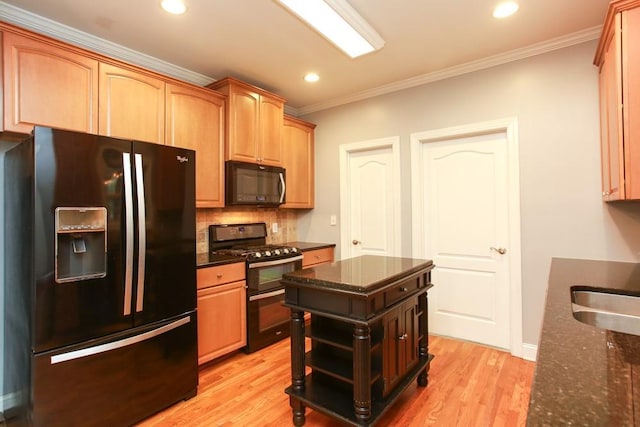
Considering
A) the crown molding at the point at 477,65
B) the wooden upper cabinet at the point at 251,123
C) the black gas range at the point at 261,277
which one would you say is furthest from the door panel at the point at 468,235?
the wooden upper cabinet at the point at 251,123

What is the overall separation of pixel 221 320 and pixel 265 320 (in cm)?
49

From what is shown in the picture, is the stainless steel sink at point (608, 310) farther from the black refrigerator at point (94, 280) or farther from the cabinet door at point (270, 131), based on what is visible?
the cabinet door at point (270, 131)

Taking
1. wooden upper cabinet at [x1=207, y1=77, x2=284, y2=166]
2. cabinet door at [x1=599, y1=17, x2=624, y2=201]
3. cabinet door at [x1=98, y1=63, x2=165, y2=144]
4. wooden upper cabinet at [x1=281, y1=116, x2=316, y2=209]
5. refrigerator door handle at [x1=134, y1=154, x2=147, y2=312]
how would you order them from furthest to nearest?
wooden upper cabinet at [x1=281, y1=116, x2=316, y2=209]
wooden upper cabinet at [x1=207, y1=77, x2=284, y2=166]
cabinet door at [x1=98, y1=63, x2=165, y2=144]
refrigerator door handle at [x1=134, y1=154, x2=147, y2=312]
cabinet door at [x1=599, y1=17, x2=624, y2=201]

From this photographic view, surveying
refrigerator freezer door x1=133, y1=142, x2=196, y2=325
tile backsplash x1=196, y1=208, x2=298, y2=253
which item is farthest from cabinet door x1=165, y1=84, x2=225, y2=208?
refrigerator freezer door x1=133, y1=142, x2=196, y2=325

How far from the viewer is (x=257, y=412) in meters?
2.13

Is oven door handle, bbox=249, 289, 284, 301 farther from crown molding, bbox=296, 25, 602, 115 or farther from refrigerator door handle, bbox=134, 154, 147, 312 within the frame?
crown molding, bbox=296, 25, 602, 115

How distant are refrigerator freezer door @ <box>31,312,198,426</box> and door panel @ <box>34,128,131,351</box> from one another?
10 centimetres

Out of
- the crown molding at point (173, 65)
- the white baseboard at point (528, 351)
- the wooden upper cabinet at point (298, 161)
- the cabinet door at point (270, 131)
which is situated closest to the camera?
the crown molding at point (173, 65)

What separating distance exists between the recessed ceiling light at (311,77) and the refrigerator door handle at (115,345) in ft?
8.15

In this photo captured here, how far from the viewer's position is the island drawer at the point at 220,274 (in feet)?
8.48

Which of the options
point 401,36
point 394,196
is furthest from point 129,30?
point 394,196

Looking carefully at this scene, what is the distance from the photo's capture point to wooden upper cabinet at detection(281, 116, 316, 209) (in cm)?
387

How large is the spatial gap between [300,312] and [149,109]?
6.42 feet

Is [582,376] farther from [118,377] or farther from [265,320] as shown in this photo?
[265,320]
